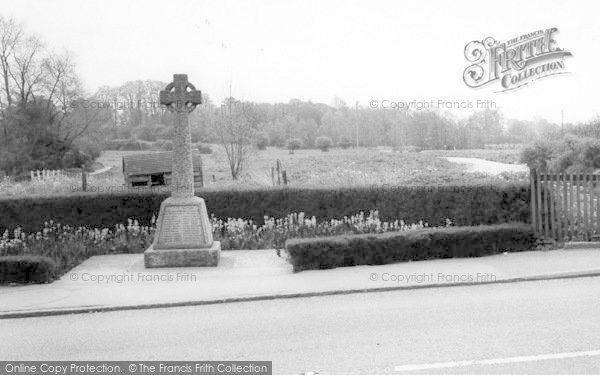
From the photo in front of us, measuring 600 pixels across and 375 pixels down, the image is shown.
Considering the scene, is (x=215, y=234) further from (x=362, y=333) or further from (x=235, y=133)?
(x=235, y=133)

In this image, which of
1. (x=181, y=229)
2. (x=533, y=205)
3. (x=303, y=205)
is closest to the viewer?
(x=181, y=229)

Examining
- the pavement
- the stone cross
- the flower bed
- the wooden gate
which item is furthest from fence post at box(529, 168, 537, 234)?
the stone cross

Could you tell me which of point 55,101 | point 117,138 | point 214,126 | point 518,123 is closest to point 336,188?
point 214,126

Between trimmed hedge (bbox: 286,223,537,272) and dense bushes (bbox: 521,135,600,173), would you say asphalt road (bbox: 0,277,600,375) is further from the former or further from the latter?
dense bushes (bbox: 521,135,600,173)

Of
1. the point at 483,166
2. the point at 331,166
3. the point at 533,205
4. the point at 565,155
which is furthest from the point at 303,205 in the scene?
the point at 565,155

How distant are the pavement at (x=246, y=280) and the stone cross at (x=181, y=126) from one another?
1710 millimetres

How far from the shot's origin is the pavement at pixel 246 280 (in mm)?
8352

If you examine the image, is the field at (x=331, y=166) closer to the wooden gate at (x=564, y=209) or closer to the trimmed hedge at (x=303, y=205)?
the trimmed hedge at (x=303, y=205)

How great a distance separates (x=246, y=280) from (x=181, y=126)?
3.56 meters

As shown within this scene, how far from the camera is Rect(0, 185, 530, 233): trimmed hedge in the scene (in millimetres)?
13734

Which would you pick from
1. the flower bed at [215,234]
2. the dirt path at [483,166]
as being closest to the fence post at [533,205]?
the flower bed at [215,234]

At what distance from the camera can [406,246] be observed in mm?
10867

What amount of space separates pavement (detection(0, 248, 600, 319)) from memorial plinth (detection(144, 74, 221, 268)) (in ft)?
0.98

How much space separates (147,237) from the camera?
43.0ft
